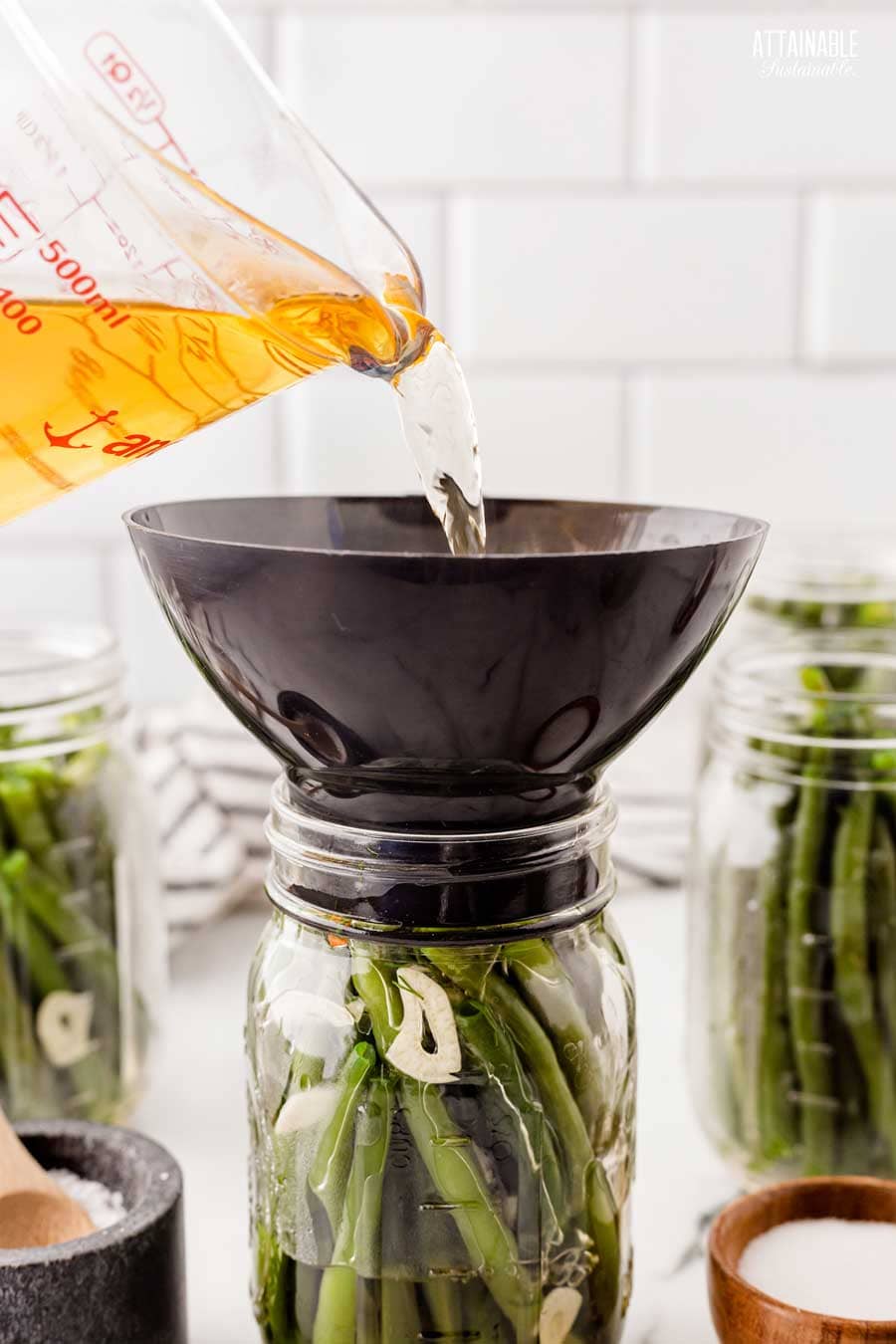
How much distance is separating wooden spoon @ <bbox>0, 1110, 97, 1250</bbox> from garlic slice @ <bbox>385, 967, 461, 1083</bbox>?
5.7 inches

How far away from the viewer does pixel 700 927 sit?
0.66 meters

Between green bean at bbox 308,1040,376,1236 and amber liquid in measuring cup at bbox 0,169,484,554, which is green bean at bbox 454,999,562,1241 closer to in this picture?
green bean at bbox 308,1040,376,1236

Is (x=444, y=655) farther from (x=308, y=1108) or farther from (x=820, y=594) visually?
(x=820, y=594)

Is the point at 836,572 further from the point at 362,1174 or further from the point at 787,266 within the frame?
the point at 362,1174

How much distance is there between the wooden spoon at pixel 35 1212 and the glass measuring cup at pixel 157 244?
233mm

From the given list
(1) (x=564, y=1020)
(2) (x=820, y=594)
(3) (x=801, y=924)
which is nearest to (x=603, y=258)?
(2) (x=820, y=594)

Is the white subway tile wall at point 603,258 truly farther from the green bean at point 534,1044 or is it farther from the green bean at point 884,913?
the green bean at point 534,1044

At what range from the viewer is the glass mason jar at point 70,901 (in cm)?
63

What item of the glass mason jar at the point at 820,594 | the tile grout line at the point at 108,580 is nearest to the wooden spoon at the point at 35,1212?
the glass mason jar at the point at 820,594

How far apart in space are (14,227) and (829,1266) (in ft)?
1.42

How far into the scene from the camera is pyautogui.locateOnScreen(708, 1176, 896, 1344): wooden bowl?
0.43 meters

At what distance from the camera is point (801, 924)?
0.60 metres

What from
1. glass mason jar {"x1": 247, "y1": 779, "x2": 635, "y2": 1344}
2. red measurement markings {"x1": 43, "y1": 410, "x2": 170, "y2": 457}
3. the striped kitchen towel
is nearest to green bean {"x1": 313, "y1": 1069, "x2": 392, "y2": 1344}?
glass mason jar {"x1": 247, "y1": 779, "x2": 635, "y2": 1344}

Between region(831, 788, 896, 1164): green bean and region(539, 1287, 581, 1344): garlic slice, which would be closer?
region(539, 1287, 581, 1344): garlic slice
